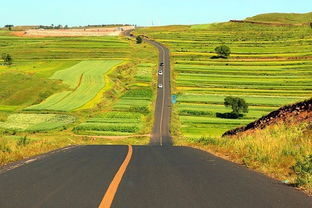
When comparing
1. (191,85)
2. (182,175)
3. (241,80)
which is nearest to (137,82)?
(191,85)

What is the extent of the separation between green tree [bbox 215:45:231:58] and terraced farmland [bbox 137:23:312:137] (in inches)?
99.8

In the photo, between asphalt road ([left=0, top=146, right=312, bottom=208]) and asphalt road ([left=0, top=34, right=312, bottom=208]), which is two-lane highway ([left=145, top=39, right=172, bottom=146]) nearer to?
asphalt road ([left=0, top=34, right=312, bottom=208])

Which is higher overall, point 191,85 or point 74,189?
point 74,189

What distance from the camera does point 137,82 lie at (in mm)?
99875

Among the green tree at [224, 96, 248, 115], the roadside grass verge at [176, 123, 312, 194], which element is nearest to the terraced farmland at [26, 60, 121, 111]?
the green tree at [224, 96, 248, 115]

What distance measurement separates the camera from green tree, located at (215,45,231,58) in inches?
5103

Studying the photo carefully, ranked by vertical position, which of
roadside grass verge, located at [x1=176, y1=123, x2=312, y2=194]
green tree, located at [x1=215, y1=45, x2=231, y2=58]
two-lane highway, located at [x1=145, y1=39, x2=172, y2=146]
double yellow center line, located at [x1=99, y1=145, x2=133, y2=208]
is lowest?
two-lane highway, located at [x1=145, y1=39, x2=172, y2=146]

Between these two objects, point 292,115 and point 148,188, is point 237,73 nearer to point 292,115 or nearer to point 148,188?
point 292,115

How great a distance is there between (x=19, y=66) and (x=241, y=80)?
6053 cm

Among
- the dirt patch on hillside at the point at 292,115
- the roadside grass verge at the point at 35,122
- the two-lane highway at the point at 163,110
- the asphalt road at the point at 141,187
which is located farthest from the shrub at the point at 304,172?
the roadside grass verge at the point at 35,122

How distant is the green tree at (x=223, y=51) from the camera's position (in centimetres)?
12962

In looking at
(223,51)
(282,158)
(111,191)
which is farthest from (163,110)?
(111,191)

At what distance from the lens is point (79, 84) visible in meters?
92.4

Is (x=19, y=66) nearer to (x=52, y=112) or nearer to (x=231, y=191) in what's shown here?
(x=52, y=112)
